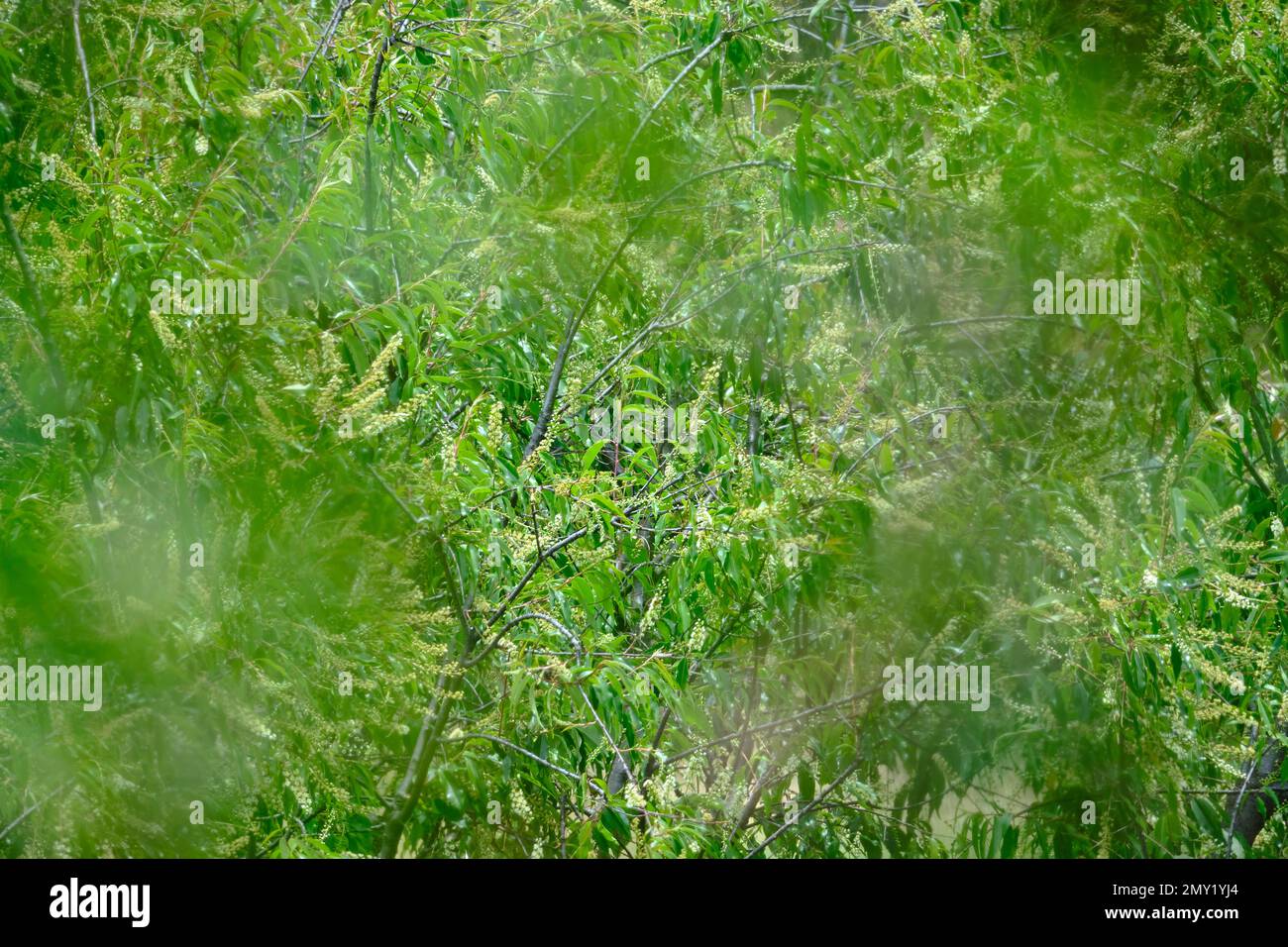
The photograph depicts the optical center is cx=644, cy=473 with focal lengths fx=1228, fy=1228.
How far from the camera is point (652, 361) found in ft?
6.86

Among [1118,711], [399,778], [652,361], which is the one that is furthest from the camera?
[652,361]

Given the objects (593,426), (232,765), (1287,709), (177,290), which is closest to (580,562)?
(593,426)

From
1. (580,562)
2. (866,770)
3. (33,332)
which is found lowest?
(866,770)

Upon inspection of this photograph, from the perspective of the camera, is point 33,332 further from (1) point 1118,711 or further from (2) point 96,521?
(1) point 1118,711

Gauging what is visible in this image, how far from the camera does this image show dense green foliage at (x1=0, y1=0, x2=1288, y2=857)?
1620 millimetres

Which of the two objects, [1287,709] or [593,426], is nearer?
[1287,709]

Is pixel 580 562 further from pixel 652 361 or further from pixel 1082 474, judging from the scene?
pixel 1082 474

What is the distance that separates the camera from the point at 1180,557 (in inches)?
73.8

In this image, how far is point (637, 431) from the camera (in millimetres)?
1988

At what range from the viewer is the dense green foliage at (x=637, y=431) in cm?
162

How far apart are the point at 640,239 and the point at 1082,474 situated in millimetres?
869

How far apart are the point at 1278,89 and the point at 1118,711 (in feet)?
3.50

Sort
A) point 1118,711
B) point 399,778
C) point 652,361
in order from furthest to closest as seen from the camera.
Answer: point 652,361 → point 1118,711 → point 399,778

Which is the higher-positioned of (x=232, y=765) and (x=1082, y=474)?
(x=1082, y=474)
